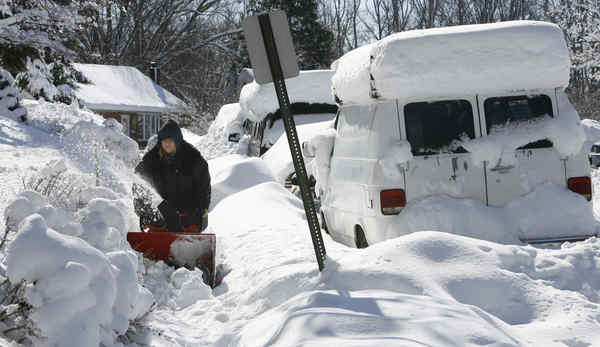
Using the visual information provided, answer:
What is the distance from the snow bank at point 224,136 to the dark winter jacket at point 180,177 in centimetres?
939

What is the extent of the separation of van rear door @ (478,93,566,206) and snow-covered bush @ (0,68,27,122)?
1645 centimetres

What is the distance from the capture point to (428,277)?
490 centimetres

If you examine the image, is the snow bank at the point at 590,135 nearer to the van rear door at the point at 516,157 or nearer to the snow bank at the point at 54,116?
the van rear door at the point at 516,157

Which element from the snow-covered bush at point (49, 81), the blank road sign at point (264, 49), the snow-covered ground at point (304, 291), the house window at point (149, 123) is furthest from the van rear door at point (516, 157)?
the house window at point (149, 123)

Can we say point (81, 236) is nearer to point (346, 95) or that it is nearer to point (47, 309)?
point (47, 309)

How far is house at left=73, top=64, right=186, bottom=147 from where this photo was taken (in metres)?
42.6

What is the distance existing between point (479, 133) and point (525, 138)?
0.44m

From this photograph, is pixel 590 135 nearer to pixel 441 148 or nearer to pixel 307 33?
pixel 441 148

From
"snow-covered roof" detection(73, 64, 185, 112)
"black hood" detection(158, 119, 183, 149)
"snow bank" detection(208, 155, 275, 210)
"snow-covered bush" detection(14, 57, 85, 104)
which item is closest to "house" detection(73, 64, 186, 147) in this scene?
"snow-covered roof" detection(73, 64, 185, 112)

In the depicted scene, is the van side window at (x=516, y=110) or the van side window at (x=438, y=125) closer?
the van side window at (x=438, y=125)

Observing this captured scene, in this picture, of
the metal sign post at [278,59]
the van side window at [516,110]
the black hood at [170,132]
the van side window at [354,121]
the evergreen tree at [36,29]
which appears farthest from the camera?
the evergreen tree at [36,29]

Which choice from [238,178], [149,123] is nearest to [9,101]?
[238,178]

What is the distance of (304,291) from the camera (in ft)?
17.5

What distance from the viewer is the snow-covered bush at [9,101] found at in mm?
19773
